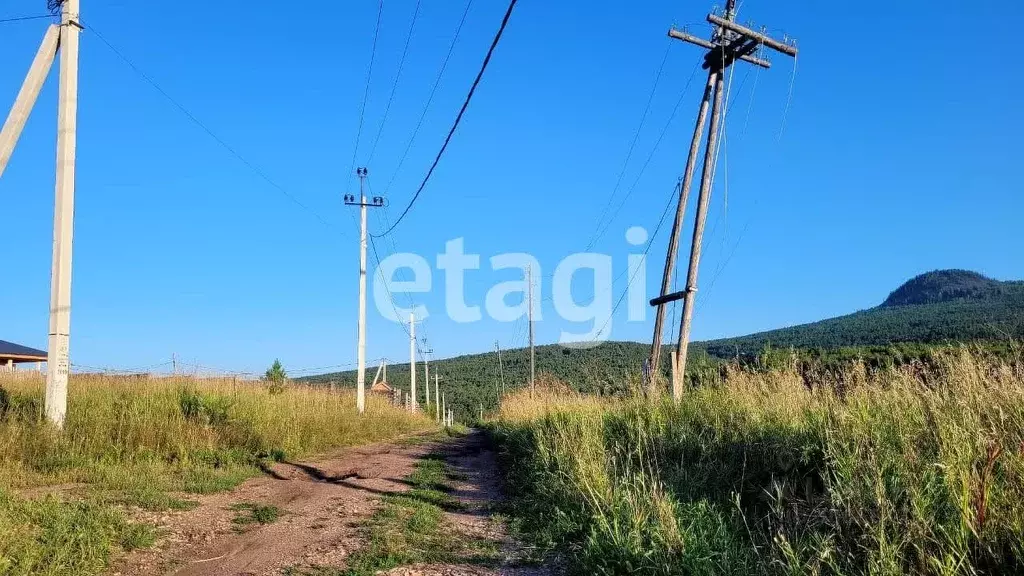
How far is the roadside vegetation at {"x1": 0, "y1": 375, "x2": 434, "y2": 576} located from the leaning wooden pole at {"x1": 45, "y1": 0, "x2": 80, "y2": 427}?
50 centimetres

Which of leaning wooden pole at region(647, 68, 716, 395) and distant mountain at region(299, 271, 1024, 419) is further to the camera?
distant mountain at region(299, 271, 1024, 419)

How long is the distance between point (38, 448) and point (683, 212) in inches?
395

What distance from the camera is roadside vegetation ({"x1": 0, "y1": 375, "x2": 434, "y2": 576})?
4.77 m

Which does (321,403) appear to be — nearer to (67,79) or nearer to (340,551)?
(67,79)

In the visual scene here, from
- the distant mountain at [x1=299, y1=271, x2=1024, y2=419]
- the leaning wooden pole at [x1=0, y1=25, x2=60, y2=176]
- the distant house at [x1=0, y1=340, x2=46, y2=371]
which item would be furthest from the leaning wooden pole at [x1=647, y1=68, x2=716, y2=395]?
the distant mountain at [x1=299, y1=271, x2=1024, y2=419]

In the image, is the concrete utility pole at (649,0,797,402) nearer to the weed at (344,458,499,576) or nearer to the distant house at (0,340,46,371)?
the weed at (344,458,499,576)

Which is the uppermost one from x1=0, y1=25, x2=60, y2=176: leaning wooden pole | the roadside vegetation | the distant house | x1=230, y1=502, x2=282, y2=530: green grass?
x1=0, y1=25, x2=60, y2=176: leaning wooden pole

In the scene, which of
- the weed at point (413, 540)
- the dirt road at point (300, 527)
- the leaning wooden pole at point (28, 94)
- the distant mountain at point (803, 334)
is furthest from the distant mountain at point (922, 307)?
the leaning wooden pole at point (28, 94)

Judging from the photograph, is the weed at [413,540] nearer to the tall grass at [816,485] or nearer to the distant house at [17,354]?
the tall grass at [816,485]

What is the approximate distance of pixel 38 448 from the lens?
8242 millimetres

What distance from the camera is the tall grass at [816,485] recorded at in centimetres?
322

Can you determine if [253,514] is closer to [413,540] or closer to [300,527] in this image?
[300,527]

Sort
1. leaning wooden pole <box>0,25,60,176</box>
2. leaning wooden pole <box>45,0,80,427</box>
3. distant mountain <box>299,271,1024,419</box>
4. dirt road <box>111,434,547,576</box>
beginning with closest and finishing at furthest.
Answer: dirt road <box>111,434,547,576</box>, leaning wooden pole <box>0,25,60,176</box>, leaning wooden pole <box>45,0,80,427</box>, distant mountain <box>299,271,1024,419</box>

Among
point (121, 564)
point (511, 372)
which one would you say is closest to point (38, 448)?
point (121, 564)
